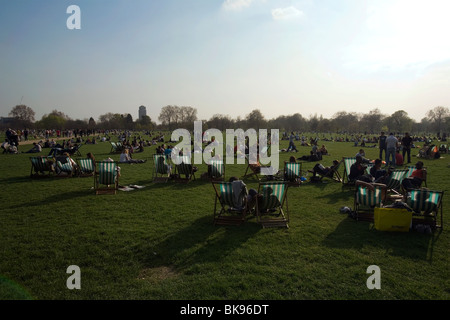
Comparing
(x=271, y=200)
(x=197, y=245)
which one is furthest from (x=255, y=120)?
(x=197, y=245)

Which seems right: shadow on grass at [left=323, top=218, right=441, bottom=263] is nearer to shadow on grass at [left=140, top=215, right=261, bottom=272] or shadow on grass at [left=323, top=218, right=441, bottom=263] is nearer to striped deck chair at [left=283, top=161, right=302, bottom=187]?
shadow on grass at [left=140, top=215, right=261, bottom=272]

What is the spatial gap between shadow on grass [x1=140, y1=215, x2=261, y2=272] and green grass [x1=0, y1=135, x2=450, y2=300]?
0.02m

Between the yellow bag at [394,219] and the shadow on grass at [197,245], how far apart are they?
2631mm

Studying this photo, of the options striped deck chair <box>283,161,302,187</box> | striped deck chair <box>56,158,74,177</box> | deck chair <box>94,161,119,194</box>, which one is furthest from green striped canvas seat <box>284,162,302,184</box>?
striped deck chair <box>56,158,74,177</box>

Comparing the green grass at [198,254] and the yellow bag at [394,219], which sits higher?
the yellow bag at [394,219]

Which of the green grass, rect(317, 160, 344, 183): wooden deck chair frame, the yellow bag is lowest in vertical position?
the green grass

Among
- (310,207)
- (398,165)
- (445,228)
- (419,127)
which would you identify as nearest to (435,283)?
(445,228)

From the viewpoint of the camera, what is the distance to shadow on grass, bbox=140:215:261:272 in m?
4.56

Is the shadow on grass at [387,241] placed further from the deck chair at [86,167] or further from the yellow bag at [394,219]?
the deck chair at [86,167]

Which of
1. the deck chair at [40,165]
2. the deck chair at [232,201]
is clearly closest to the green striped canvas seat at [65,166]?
the deck chair at [40,165]

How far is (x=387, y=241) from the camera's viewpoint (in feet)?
17.6

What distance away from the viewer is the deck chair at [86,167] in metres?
11.6
